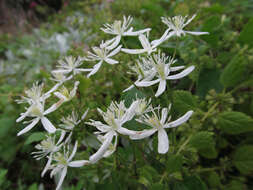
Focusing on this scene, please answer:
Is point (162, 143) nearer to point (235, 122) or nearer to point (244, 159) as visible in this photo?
point (235, 122)

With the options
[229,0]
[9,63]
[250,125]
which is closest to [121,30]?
[250,125]

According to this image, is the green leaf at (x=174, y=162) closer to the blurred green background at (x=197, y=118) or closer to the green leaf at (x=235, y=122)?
the blurred green background at (x=197, y=118)

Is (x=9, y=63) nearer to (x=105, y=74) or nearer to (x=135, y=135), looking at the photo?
(x=105, y=74)

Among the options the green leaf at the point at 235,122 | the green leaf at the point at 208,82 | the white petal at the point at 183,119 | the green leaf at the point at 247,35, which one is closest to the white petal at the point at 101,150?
the white petal at the point at 183,119

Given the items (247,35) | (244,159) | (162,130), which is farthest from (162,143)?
(247,35)

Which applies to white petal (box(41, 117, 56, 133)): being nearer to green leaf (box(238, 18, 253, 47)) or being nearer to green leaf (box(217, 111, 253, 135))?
green leaf (box(217, 111, 253, 135))

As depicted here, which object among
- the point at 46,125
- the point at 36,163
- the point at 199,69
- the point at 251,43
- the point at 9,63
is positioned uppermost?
the point at 9,63

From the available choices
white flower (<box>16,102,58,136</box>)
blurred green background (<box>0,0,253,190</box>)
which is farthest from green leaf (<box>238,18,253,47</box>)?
white flower (<box>16,102,58,136</box>)
